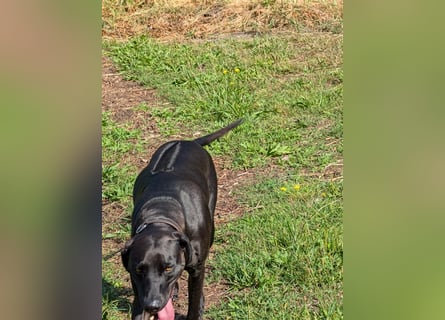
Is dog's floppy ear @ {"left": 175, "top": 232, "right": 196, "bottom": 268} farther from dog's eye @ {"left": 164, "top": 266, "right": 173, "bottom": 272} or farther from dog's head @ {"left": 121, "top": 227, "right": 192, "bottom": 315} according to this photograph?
dog's eye @ {"left": 164, "top": 266, "right": 173, "bottom": 272}

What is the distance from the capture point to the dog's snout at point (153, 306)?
3.88 meters

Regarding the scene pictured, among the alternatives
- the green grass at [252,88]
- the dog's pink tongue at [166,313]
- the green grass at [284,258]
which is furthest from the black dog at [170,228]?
the green grass at [252,88]

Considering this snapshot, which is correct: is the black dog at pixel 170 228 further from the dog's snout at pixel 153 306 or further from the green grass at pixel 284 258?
the green grass at pixel 284 258

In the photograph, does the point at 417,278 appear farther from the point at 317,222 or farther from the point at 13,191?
the point at 317,222

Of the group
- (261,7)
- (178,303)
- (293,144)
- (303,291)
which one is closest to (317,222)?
(303,291)

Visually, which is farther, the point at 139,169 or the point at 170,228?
the point at 139,169

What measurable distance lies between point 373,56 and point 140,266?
9.40 ft

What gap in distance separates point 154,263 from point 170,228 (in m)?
0.31

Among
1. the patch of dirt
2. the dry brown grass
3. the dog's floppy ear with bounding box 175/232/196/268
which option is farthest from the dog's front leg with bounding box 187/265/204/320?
the dry brown grass

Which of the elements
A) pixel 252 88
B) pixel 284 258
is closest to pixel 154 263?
pixel 284 258

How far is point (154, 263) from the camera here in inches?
158

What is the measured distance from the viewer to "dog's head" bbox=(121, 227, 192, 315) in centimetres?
394

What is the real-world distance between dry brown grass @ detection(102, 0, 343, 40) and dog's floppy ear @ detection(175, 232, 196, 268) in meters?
7.01

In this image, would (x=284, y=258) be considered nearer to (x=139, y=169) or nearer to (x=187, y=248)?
(x=187, y=248)
